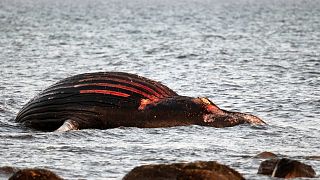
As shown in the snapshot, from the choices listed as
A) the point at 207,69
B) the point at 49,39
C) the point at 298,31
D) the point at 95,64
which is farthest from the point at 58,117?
the point at 298,31

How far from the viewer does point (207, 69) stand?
94.6 ft

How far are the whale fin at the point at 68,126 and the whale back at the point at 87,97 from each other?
164mm

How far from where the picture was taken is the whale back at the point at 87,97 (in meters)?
15.1

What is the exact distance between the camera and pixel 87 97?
15.1 m

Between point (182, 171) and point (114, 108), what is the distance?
4.48 metres

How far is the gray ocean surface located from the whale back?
1.06 feet

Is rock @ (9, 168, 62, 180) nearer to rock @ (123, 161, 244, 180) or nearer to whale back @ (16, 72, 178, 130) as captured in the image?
rock @ (123, 161, 244, 180)

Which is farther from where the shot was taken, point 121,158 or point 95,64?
point 95,64

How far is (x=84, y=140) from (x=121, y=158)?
1.54 m

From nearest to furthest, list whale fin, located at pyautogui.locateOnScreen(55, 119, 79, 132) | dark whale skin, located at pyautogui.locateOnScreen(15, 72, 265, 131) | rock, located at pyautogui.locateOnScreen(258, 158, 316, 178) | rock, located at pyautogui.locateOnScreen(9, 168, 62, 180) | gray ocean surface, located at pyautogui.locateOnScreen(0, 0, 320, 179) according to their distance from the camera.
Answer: rock, located at pyautogui.locateOnScreen(9, 168, 62, 180)
rock, located at pyautogui.locateOnScreen(258, 158, 316, 178)
gray ocean surface, located at pyautogui.locateOnScreen(0, 0, 320, 179)
whale fin, located at pyautogui.locateOnScreen(55, 119, 79, 132)
dark whale skin, located at pyautogui.locateOnScreen(15, 72, 265, 131)

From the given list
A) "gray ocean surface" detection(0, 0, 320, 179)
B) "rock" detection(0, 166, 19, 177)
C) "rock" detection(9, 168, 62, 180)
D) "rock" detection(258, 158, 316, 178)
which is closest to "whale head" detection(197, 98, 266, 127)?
"gray ocean surface" detection(0, 0, 320, 179)

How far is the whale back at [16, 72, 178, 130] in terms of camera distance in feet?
49.4

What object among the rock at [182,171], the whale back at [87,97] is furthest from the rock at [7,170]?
the whale back at [87,97]

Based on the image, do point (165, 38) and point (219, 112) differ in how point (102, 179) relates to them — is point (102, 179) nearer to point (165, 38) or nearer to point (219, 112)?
point (219, 112)
